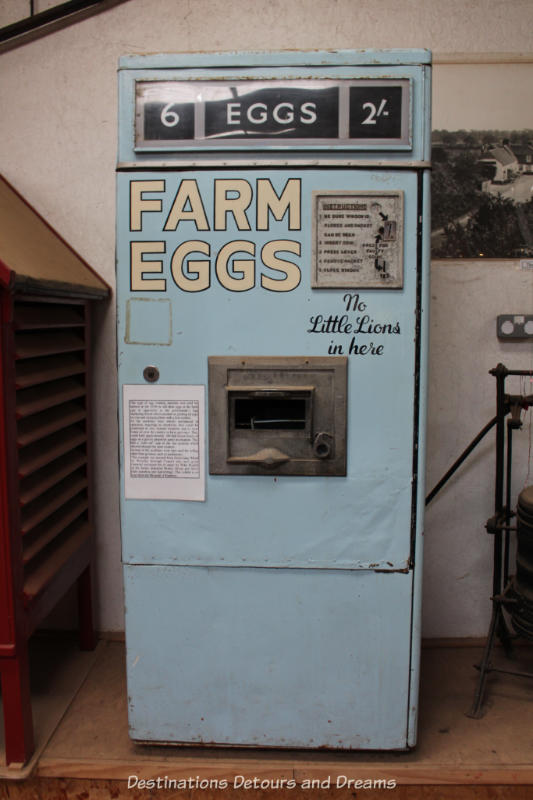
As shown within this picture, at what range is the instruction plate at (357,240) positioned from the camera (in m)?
1.66

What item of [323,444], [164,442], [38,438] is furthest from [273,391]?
[38,438]

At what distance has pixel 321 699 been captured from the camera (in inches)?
70.8

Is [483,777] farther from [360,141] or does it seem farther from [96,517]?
[360,141]

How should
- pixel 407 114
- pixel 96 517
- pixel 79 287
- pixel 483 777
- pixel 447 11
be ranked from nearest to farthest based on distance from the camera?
pixel 407 114, pixel 483 777, pixel 79 287, pixel 447 11, pixel 96 517

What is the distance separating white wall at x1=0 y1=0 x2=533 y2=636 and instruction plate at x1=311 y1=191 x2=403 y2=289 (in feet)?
2.75

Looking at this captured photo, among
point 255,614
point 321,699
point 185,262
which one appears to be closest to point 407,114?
point 185,262

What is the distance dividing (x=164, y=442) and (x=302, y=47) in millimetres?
1691

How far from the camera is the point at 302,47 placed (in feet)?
7.66

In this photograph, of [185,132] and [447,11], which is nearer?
[185,132]

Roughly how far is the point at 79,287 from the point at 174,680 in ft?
4.37

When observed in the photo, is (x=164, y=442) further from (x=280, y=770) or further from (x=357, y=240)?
(x=280, y=770)

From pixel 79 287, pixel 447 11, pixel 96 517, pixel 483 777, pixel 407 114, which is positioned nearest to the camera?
pixel 407 114

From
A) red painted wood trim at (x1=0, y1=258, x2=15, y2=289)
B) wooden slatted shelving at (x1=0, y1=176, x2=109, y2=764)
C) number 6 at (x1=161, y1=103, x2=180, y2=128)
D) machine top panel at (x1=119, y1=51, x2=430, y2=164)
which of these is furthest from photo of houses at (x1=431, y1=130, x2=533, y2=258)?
red painted wood trim at (x1=0, y1=258, x2=15, y2=289)

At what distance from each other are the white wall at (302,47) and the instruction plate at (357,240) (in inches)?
33.0
